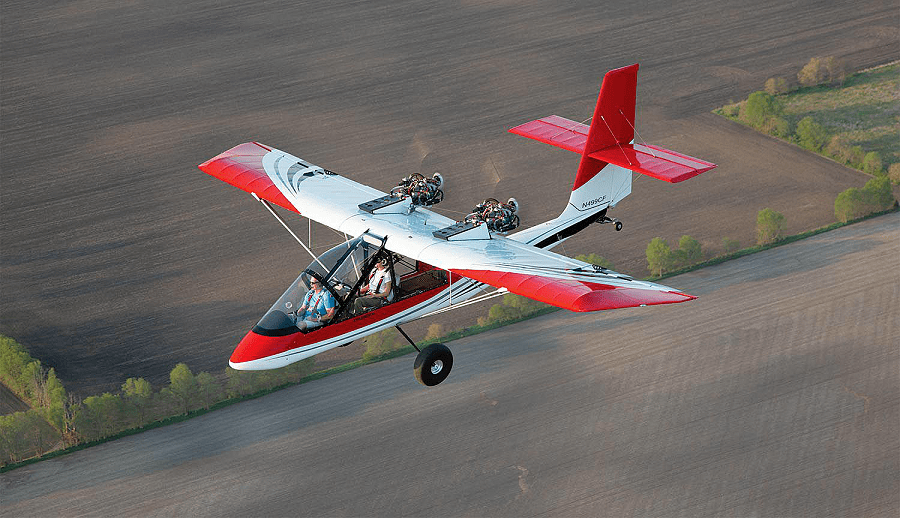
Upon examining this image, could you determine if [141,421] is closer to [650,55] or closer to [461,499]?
[461,499]

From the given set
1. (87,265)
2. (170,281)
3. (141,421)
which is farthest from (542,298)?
(87,265)

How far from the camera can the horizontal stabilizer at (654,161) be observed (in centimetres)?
3384

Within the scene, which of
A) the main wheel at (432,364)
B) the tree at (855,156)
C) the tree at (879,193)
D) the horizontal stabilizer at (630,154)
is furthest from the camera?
the tree at (855,156)

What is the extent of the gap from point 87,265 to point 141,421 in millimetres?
12463

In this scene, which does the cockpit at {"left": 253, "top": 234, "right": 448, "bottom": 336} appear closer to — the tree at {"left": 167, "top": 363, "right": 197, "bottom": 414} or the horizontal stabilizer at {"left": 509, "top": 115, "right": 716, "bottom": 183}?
the horizontal stabilizer at {"left": 509, "top": 115, "right": 716, "bottom": 183}

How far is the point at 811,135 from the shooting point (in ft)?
195

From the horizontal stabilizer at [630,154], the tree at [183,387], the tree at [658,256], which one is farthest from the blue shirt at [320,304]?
the tree at [658,256]

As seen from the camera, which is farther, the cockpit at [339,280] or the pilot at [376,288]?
the pilot at [376,288]

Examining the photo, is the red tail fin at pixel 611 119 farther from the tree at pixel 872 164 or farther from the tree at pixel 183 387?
the tree at pixel 872 164

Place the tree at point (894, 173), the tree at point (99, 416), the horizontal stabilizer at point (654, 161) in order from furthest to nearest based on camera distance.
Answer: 1. the tree at point (894, 173)
2. the tree at point (99, 416)
3. the horizontal stabilizer at point (654, 161)

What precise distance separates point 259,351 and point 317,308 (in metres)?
2.06

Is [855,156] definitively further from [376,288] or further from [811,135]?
[376,288]

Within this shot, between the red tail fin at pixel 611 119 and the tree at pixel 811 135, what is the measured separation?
2626 centimetres

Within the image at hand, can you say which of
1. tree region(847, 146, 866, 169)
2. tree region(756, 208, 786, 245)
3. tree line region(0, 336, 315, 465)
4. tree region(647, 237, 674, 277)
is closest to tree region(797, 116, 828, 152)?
tree region(847, 146, 866, 169)
